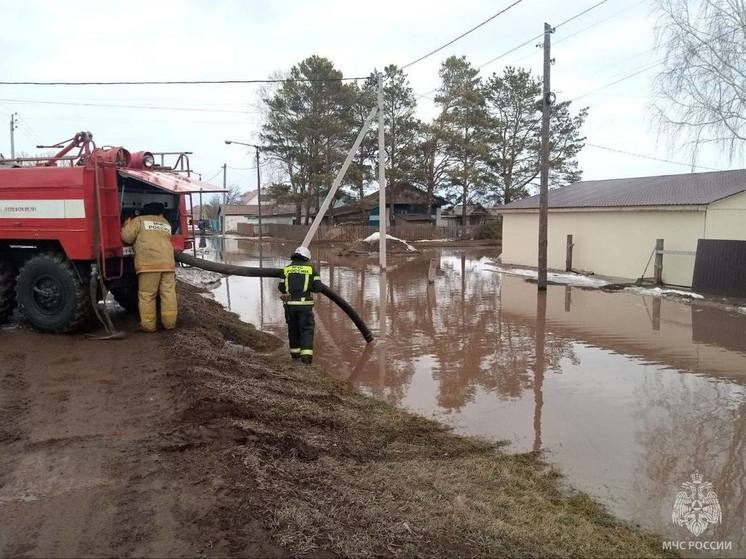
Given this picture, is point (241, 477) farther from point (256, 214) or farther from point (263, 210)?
point (256, 214)

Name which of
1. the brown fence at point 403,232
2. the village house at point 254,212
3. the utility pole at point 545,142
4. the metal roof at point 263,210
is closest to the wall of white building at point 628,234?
the utility pole at point 545,142

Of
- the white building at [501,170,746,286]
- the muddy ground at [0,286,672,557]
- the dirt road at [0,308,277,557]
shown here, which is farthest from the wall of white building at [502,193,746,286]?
the dirt road at [0,308,277,557]

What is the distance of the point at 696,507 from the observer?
4.37 m

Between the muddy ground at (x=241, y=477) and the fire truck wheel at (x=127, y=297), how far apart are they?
2.38 metres

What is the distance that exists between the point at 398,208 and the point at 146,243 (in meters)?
52.5

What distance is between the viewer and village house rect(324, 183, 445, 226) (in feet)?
172

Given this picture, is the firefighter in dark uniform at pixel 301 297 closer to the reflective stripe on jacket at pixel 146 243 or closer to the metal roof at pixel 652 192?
the reflective stripe on jacket at pixel 146 243

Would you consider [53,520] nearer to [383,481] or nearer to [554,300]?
[383,481]

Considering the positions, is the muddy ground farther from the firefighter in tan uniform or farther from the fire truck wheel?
the fire truck wheel

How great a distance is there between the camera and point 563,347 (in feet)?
32.7

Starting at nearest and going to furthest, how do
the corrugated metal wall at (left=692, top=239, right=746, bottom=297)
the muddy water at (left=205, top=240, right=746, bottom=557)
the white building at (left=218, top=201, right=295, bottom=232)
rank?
the muddy water at (left=205, top=240, right=746, bottom=557) → the corrugated metal wall at (left=692, top=239, right=746, bottom=297) → the white building at (left=218, top=201, right=295, bottom=232)

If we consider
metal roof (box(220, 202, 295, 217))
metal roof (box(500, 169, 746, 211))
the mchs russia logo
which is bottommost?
the mchs russia logo

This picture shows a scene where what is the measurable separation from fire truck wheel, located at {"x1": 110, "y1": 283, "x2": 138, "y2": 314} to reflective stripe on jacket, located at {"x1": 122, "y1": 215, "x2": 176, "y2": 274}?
1.60 meters

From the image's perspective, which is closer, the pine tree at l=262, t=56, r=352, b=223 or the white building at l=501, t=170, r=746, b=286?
the white building at l=501, t=170, r=746, b=286
